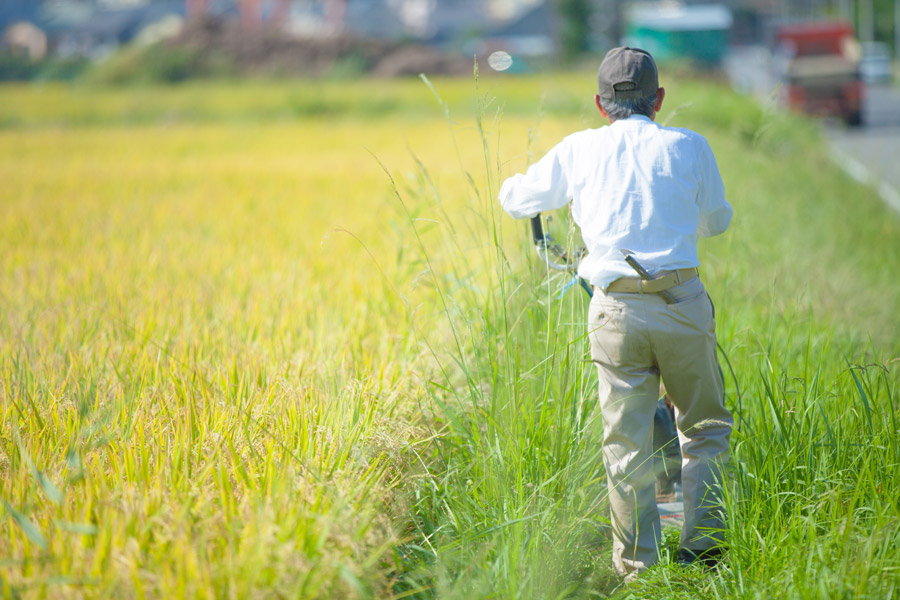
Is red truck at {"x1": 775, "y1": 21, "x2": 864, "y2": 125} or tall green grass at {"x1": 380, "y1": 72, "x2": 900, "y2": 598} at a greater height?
tall green grass at {"x1": 380, "y1": 72, "x2": 900, "y2": 598}

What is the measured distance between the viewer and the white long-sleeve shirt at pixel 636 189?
7.92 feet

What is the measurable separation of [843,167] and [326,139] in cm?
945

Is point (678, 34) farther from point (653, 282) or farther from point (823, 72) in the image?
point (653, 282)

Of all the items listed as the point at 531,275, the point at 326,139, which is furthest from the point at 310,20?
the point at 531,275

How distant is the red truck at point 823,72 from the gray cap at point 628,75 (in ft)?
57.7

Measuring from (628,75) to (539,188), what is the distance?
0.40m

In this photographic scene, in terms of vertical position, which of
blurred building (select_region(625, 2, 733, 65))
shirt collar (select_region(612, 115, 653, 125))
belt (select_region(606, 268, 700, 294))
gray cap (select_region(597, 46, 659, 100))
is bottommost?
blurred building (select_region(625, 2, 733, 65))

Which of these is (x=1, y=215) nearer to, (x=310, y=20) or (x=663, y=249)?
(x=663, y=249)

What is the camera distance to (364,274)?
517 centimetres

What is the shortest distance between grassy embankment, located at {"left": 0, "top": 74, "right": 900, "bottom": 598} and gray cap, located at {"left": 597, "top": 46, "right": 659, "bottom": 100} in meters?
0.38

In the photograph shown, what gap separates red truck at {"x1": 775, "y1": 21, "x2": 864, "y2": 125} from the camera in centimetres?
1805

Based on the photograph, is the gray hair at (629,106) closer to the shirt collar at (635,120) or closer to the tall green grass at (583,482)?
the shirt collar at (635,120)

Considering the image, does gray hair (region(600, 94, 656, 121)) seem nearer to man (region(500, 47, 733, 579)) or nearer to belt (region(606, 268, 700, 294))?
man (region(500, 47, 733, 579))

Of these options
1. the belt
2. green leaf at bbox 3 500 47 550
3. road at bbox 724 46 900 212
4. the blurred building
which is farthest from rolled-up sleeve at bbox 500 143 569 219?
the blurred building
